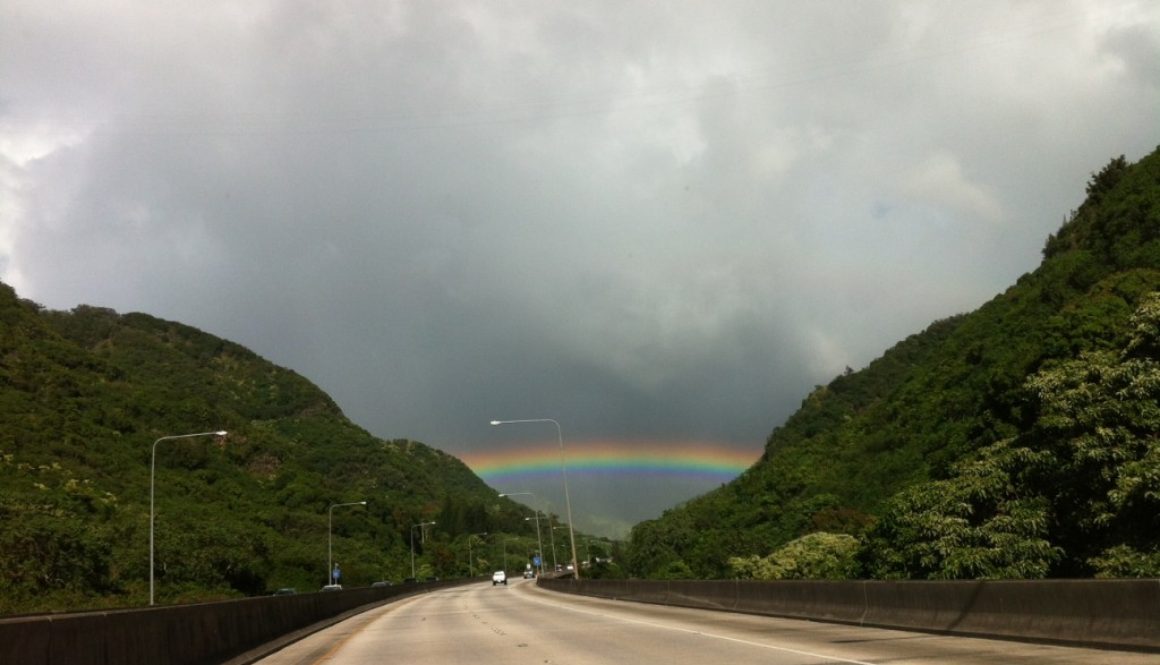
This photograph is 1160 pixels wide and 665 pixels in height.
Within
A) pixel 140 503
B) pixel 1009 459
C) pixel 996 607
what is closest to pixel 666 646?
pixel 996 607

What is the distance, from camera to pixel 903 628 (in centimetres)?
1942

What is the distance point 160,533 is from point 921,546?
70.0m

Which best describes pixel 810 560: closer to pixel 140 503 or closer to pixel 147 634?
pixel 147 634

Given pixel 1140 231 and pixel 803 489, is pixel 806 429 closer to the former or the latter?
pixel 803 489

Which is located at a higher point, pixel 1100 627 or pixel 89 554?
pixel 89 554

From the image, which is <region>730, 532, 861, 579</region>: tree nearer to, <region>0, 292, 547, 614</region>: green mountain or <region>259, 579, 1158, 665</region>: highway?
<region>259, 579, 1158, 665</region>: highway

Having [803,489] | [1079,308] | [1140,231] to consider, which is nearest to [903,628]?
[1079,308]

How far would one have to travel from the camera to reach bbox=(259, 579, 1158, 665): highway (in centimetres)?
1414

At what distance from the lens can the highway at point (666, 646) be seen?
14.1 metres

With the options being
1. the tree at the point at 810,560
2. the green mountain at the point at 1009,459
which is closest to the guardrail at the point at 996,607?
the green mountain at the point at 1009,459

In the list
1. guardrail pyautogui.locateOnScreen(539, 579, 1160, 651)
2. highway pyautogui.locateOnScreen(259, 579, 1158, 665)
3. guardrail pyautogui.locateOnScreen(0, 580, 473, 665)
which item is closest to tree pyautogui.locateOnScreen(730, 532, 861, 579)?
highway pyautogui.locateOnScreen(259, 579, 1158, 665)

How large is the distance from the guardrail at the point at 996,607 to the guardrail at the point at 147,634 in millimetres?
12631

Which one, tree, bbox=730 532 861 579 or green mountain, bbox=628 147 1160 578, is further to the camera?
tree, bbox=730 532 861 579

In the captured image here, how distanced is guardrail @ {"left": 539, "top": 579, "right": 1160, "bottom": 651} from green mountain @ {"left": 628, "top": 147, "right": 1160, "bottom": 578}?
28.4 feet
